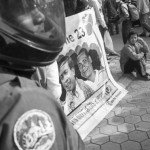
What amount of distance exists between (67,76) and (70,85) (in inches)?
5.0

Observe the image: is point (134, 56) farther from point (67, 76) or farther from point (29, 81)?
point (29, 81)

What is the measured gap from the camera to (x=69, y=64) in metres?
3.24

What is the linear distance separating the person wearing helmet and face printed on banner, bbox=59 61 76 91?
2065mm

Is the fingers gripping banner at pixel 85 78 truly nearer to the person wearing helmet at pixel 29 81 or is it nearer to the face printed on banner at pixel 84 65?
the face printed on banner at pixel 84 65

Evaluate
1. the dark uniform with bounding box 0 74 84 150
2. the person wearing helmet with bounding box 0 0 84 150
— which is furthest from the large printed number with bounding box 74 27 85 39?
the dark uniform with bounding box 0 74 84 150

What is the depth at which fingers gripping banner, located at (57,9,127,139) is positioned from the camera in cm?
312

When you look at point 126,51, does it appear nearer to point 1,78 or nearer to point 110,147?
point 110,147

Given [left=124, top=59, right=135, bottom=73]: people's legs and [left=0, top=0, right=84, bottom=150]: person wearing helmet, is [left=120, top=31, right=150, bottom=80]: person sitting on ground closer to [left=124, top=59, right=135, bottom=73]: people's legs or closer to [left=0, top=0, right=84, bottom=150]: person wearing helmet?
[left=124, top=59, right=135, bottom=73]: people's legs

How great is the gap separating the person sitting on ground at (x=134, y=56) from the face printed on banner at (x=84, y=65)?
46.6 inches

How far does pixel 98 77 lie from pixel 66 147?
2.87 metres

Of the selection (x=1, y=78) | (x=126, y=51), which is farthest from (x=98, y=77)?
(x=1, y=78)

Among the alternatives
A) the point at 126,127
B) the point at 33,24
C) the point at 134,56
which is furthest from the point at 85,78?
the point at 33,24

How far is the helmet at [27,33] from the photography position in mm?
847

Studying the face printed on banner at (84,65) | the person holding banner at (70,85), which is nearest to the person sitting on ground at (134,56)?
the face printed on banner at (84,65)
